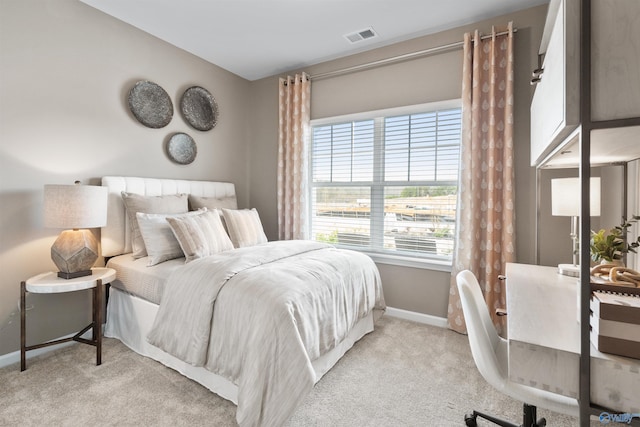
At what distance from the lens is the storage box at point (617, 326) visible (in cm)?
72

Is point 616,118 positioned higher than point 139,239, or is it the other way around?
point 616,118

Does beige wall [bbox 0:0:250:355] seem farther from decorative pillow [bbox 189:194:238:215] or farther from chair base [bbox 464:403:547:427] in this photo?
chair base [bbox 464:403:547:427]

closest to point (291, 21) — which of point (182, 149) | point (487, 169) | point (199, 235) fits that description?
point (182, 149)

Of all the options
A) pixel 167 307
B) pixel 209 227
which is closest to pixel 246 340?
pixel 167 307

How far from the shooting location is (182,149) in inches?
131

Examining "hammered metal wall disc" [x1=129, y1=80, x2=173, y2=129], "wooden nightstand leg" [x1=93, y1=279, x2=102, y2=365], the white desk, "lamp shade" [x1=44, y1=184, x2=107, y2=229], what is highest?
"hammered metal wall disc" [x1=129, y1=80, x2=173, y2=129]

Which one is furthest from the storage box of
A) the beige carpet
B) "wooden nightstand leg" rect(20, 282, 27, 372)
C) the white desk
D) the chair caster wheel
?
"wooden nightstand leg" rect(20, 282, 27, 372)

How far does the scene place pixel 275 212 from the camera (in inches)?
157

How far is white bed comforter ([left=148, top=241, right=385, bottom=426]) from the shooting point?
149 cm

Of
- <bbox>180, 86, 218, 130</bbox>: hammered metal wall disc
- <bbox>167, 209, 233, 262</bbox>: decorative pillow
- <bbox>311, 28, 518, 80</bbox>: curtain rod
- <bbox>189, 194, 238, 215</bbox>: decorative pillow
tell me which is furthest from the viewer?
<bbox>180, 86, 218, 130</bbox>: hammered metal wall disc

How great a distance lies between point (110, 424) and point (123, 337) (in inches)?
40.3

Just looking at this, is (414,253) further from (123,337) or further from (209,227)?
(123,337)

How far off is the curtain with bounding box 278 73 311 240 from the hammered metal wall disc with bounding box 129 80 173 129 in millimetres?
1278

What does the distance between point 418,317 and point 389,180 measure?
1.45 metres
